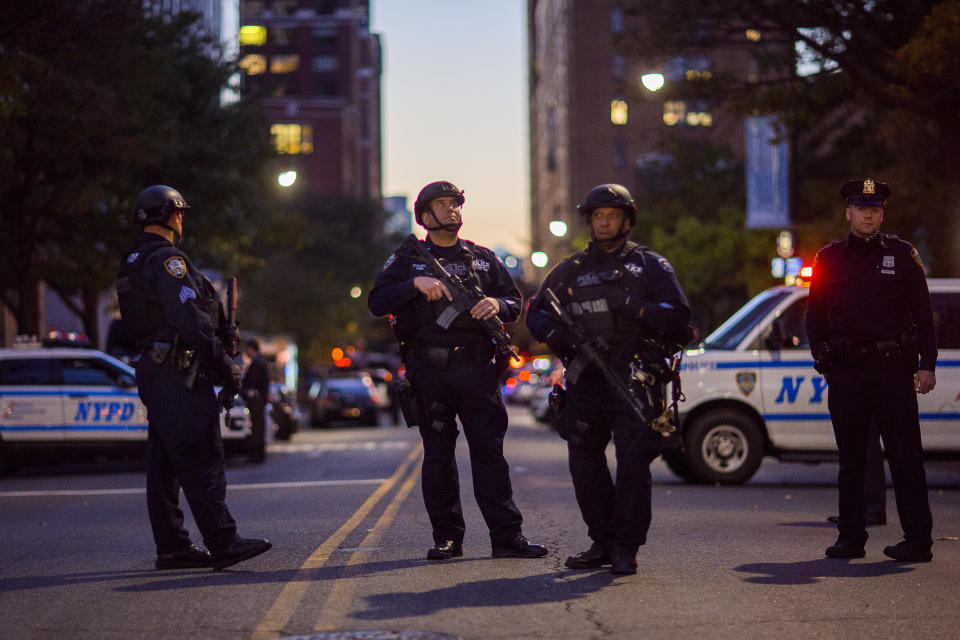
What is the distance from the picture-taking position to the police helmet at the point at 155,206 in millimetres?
7949

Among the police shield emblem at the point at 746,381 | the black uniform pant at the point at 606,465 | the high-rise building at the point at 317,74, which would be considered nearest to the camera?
the black uniform pant at the point at 606,465

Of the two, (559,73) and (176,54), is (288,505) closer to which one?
(176,54)

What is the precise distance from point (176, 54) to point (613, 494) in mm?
23901

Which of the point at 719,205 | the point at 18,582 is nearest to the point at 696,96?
the point at 18,582

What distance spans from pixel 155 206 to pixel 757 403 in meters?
8.20

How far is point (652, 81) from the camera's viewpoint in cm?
2325

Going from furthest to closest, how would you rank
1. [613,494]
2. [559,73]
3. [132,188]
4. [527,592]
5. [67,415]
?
1. [559,73]
2. [132,188]
3. [67,415]
4. [613,494]
5. [527,592]

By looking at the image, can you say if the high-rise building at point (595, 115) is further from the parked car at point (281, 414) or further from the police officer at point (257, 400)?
the police officer at point (257, 400)

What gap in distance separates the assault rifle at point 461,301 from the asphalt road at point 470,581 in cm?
124

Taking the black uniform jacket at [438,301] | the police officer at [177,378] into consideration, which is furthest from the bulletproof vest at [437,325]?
the police officer at [177,378]

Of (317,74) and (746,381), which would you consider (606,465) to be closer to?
(746,381)

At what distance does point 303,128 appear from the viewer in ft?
412

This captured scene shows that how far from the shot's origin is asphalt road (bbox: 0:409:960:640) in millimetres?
6230

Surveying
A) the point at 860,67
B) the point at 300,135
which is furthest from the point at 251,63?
the point at 300,135
